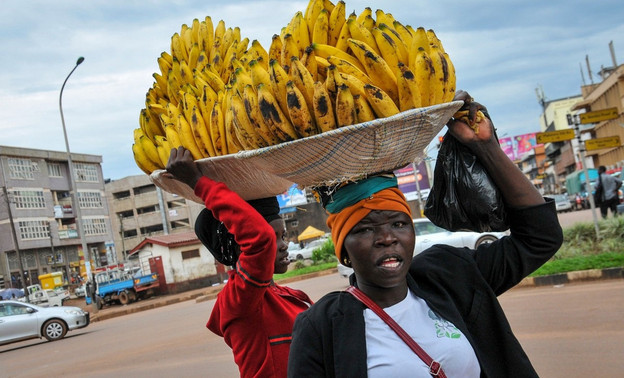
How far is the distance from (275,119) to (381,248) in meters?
0.54

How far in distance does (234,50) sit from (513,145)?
271 ft

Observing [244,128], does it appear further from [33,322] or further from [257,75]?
[33,322]

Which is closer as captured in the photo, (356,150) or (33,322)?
(356,150)

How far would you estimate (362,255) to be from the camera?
199 cm

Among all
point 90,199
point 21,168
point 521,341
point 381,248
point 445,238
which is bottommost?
point 521,341

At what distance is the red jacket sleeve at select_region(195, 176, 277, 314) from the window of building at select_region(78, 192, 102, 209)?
6717cm

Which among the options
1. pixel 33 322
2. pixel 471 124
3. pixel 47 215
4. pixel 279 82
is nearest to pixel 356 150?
pixel 279 82

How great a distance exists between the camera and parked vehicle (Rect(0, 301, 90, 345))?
1694cm

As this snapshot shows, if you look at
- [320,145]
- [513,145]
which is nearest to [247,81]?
[320,145]

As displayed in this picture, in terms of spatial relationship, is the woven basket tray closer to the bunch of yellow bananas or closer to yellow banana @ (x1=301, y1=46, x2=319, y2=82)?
the bunch of yellow bananas

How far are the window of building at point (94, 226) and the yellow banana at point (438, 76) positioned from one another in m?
67.7

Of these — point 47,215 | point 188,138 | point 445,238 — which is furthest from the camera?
point 47,215

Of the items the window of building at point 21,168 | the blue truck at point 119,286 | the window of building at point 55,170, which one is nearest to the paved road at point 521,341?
the blue truck at point 119,286

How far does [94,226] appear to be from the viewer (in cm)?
6662
